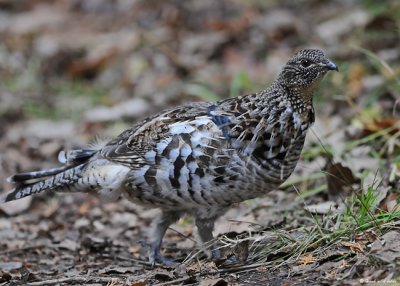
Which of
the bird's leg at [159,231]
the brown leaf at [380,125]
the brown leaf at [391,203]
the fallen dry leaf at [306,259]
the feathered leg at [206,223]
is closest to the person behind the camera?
the fallen dry leaf at [306,259]

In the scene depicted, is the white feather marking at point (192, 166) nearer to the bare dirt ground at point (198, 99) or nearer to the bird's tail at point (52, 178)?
the bare dirt ground at point (198, 99)

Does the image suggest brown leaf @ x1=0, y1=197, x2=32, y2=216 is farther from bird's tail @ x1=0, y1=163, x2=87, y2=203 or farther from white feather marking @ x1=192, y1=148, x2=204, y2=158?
white feather marking @ x1=192, y1=148, x2=204, y2=158

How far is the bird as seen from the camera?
4477 millimetres

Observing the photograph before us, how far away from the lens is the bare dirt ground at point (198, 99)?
4199 mm

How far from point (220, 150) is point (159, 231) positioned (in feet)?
2.74

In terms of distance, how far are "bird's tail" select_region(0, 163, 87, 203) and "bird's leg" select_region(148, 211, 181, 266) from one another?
1.82 ft

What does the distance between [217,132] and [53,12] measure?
307 inches

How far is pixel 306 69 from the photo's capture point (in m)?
4.55

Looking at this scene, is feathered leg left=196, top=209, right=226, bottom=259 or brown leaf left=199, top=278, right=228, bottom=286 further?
feathered leg left=196, top=209, right=226, bottom=259

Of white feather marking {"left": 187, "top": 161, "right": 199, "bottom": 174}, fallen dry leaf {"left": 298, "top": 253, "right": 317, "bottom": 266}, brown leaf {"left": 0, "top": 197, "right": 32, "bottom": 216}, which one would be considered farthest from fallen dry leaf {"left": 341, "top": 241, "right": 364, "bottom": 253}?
brown leaf {"left": 0, "top": 197, "right": 32, "bottom": 216}

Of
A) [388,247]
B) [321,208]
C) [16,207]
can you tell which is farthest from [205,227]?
[16,207]

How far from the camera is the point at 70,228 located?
6008 mm

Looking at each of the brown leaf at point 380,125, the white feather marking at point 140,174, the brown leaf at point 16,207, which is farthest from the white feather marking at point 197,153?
the brown leaf at point 16,207

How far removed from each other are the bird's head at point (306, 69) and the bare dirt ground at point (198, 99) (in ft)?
1.65
